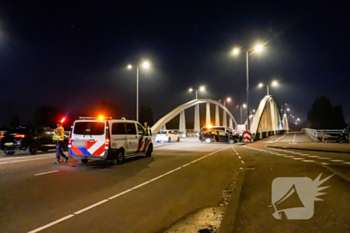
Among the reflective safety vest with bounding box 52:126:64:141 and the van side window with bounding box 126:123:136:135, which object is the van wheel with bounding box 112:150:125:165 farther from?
the reflective safety vest with bounding box 52:126:64:141

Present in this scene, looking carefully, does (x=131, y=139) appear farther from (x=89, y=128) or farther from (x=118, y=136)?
(x=89, y=128)

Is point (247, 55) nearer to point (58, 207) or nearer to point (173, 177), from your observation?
point (173, 177)

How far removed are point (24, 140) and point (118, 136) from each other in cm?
752

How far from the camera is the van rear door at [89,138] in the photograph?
11.3 metres

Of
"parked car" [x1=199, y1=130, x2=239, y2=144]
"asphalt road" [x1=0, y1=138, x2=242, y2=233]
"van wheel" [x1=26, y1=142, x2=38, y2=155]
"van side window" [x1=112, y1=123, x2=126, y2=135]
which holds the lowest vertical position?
"asphalt road" [x1=0, y1=138, x2=242, y2=233]

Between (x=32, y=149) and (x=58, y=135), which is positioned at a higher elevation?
(x=58, y=135)

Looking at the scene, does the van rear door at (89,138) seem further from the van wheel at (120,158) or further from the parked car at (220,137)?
the parked car at (220,137)

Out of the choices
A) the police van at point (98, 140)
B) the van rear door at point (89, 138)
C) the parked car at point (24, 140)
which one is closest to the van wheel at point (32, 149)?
the parked car at point (24, 140)

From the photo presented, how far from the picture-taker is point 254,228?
4383 millimetres

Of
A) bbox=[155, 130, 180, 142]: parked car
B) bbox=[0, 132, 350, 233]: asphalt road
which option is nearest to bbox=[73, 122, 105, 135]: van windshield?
bbox=[0, 132, 350, 233]: asphalt road

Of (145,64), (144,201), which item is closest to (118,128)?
(144,201)

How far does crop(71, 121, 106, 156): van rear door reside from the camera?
11308mm

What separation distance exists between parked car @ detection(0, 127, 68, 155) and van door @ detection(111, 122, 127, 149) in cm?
725

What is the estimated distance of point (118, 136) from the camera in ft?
Answer: 39.2
